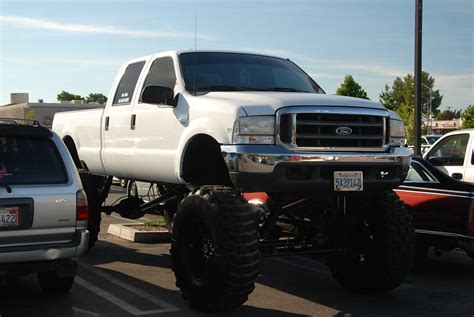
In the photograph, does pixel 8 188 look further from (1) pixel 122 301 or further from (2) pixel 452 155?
(2) pixel 452 155

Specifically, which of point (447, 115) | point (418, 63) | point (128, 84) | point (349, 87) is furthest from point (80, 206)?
point (447, 115)

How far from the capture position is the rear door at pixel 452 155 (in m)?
9.37

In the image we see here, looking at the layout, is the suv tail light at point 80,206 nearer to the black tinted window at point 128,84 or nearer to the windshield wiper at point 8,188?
the windshield wiper at point 8,188

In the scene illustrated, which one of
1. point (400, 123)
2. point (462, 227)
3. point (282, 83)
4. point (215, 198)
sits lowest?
point (462, 227)

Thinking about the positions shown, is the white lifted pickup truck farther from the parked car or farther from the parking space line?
the parked car

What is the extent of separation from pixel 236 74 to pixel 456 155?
448 cm

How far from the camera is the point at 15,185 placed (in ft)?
17.6

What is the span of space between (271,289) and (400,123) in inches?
88.9

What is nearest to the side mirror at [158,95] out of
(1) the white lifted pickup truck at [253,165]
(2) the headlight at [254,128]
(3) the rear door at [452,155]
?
(1) the white lifted pickup truck at [253,165]

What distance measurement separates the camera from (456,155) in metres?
9.60

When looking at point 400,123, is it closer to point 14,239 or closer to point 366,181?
point 366,181

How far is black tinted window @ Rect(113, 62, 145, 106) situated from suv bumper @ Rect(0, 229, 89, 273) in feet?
8.06

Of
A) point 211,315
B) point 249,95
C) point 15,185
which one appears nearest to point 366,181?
point 249,95

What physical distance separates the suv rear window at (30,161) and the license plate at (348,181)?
2.47 meters
